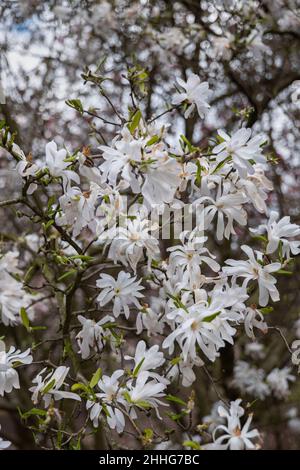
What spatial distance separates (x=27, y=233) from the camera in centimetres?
309

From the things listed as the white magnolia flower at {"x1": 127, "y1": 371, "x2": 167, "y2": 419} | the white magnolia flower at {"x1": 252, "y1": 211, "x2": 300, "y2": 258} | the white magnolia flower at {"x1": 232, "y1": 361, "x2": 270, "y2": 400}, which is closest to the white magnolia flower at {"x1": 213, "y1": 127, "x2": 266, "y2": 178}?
the white magnolia flower at {"x1": 252, "y1": 211, "x2": 300, "y2": 258}

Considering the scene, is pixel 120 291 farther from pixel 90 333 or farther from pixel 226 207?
pixel 226 207

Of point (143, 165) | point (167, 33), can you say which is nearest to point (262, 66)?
point (167, 33)

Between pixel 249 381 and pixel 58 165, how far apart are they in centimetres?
270

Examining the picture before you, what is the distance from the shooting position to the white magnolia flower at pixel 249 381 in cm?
379

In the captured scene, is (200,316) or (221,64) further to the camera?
(221,64)

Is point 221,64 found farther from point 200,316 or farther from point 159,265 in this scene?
point 200,316

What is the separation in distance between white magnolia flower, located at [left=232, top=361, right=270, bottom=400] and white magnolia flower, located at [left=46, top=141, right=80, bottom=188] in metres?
2.55

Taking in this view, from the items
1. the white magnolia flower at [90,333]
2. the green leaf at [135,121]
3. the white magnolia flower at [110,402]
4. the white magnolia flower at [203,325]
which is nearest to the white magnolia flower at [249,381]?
the white magnolia flower at [90,333]

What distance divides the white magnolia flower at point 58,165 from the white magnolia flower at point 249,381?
2546 mm

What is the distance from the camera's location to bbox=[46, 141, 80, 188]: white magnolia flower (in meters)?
1.56

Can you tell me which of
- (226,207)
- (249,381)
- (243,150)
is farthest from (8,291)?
(249,381)

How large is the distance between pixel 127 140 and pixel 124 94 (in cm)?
270

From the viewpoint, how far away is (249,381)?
382cm
